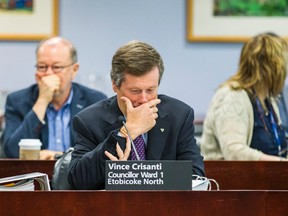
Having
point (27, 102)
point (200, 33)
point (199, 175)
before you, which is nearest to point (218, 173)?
A: point (199, 175)

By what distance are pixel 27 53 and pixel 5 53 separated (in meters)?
0.18

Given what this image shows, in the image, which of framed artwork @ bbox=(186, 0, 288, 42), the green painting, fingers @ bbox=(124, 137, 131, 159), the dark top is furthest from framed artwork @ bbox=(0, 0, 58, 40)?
fingers @ bbox=(124, 137, 131, 159)

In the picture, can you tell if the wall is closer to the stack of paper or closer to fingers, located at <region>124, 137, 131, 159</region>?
fingers, located at <region>124, 137, 131, 159</region>

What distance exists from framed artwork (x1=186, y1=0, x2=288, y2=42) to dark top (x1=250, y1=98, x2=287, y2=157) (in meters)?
1.76

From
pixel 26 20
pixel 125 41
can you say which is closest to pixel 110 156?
pixel 125 41

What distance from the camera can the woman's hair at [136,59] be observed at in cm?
312

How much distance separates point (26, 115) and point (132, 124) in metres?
1.62

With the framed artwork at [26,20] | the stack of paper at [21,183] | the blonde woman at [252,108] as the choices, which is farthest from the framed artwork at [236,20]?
the stack of paper at [21,183]

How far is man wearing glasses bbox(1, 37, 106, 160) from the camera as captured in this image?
14.8 feet

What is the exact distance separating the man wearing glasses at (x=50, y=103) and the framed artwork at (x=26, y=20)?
1379 millimetres

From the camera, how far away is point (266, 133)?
4.55 metres

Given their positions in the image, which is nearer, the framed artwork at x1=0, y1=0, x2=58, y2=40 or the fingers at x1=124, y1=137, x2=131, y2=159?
the fingers at x1=124, y1=137, x2=131, y2=159

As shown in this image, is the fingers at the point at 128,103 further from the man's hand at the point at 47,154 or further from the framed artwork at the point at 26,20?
the framed artwork at the point at 26,20
